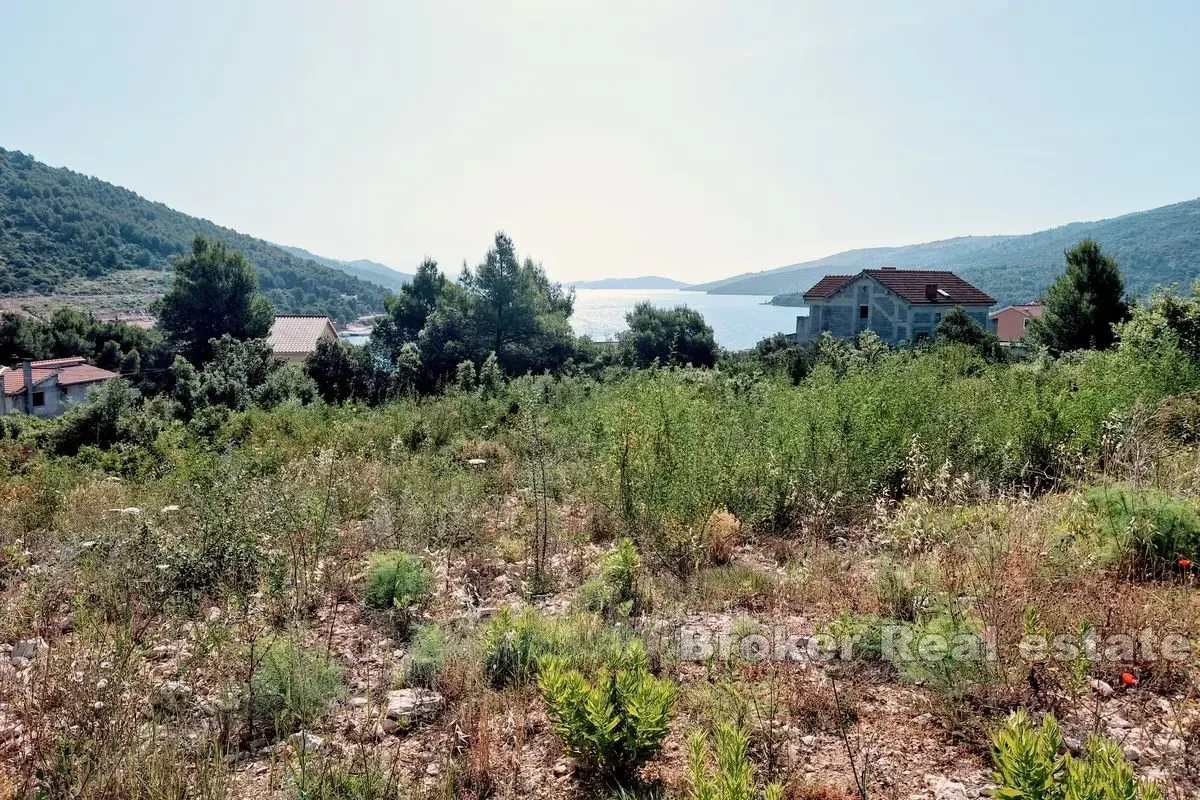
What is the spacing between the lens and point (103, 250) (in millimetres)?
60031

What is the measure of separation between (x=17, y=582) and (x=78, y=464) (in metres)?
5.73

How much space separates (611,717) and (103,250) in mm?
75533

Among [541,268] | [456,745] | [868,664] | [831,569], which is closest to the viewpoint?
[456,745]

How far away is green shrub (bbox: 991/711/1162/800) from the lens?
1.54m

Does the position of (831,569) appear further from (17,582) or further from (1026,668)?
(17,582)

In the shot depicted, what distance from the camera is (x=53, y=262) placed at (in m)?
55.8

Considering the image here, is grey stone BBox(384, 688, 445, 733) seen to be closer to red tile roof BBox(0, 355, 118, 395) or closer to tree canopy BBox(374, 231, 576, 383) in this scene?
tree canopy BBox(374, 231, 576, 383)

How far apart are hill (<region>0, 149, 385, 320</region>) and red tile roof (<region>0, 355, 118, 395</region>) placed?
26.2 meters

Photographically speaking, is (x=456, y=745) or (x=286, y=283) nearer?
(x=456, y=745)

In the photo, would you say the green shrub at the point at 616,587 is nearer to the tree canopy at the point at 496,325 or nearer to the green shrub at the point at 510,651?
the green shrub at the point at 510,651

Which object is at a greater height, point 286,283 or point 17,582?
point 286,283

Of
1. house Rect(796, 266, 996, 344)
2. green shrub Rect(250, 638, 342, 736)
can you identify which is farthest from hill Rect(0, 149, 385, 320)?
green shrub Rect(250, 638, 342, 736)

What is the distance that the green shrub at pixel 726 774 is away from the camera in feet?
5.67

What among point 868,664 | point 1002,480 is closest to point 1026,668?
point 868,664
